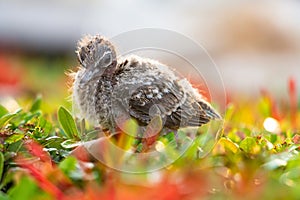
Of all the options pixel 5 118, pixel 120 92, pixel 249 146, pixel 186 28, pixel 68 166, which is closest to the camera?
pixel 68 166

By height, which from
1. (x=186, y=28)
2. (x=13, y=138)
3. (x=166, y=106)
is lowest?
(x=13, y=138)

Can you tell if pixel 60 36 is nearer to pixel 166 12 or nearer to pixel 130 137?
pixel 166 12

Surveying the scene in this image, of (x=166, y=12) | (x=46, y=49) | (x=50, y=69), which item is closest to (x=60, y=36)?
(x=46, y=49)

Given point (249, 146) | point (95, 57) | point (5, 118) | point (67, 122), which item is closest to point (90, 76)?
point (95, 57)

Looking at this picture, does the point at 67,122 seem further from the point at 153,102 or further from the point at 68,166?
the point at 68,166

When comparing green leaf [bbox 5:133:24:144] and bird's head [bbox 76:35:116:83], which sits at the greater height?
bird's head [bbox 76:35:116:83]

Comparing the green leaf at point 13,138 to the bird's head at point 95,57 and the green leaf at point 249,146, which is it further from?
the green leaf at point 249,146

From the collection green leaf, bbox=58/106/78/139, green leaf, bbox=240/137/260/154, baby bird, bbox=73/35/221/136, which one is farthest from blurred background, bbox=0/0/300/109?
green leaf, bbox=240/137/260/154

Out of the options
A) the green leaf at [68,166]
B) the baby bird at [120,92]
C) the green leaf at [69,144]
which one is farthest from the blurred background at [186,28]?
the green leaf at [68,166]

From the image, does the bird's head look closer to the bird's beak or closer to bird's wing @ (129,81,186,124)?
the bird's beak
